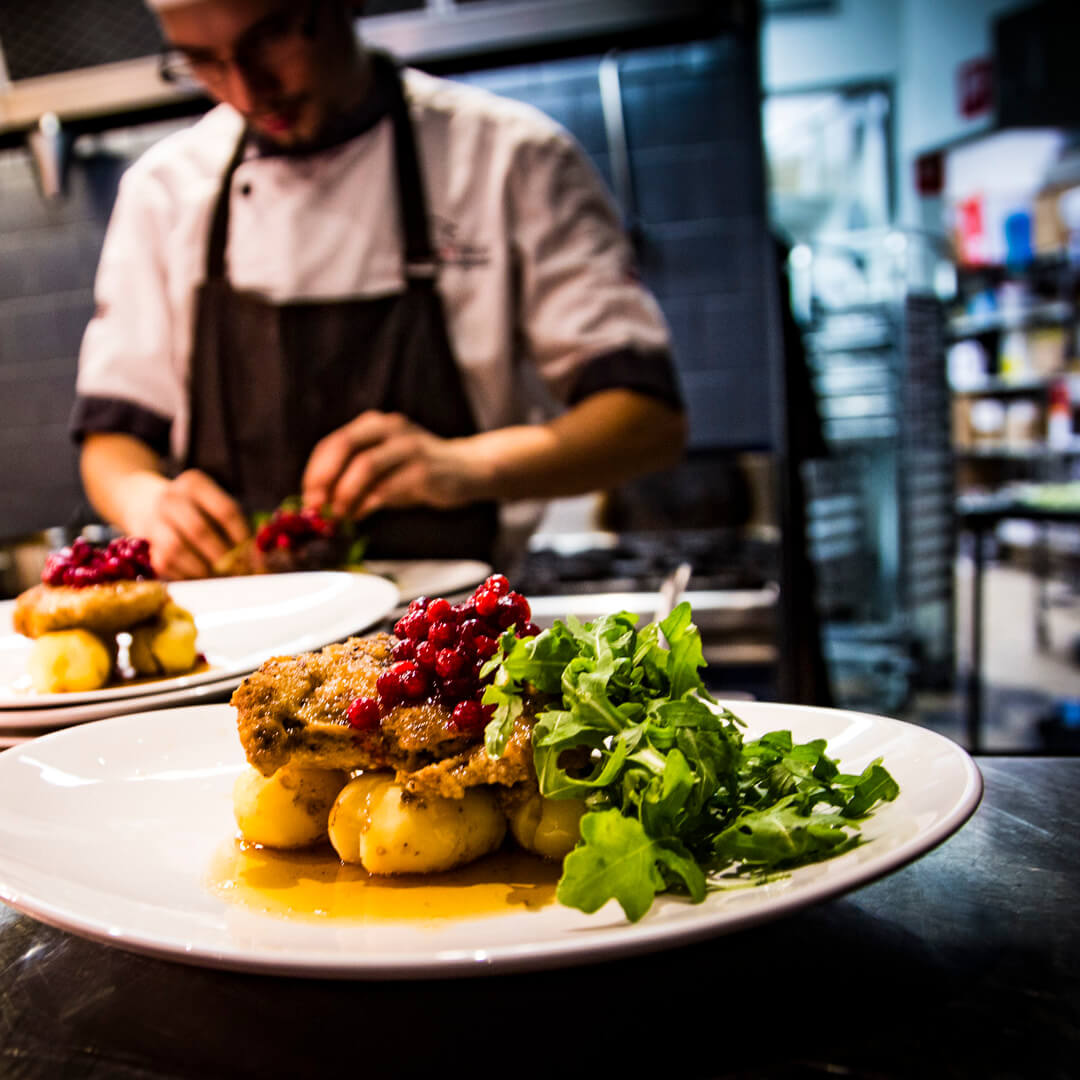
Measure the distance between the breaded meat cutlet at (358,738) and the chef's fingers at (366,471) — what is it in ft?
8.40

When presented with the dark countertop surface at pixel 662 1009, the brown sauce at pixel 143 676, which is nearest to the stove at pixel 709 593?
the brown sauce at pixel 143 676

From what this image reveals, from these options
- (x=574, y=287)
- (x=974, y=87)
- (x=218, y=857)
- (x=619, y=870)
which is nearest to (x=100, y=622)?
(x=218, y=857)

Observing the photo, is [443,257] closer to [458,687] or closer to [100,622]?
[100,622]

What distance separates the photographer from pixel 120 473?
3.86 meters

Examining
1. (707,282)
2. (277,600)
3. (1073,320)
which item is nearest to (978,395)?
(1073,320)

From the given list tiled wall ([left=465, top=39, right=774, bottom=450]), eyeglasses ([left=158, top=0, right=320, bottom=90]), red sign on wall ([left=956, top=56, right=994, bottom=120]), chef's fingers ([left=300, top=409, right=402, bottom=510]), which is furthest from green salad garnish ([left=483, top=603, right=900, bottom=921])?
red sign on wall ([left=956, top=56, right=994, bottom=120])

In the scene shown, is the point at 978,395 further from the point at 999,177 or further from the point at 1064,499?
the point at 1064,499

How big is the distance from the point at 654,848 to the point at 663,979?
8 cm

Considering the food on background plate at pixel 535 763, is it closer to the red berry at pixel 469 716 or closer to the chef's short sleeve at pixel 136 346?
the red berry at pixel 469 716

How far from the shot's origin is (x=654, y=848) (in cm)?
64

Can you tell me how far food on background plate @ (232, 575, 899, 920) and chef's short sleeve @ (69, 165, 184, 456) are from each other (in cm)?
323

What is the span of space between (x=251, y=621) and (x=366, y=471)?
1920 mm

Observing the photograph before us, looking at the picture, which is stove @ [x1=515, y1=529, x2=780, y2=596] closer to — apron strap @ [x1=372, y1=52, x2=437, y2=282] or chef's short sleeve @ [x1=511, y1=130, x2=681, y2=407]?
chef's short sleeve @ [x1=511, y1=130, x2=681, y2=407]

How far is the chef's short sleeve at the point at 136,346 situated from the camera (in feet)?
12.4
